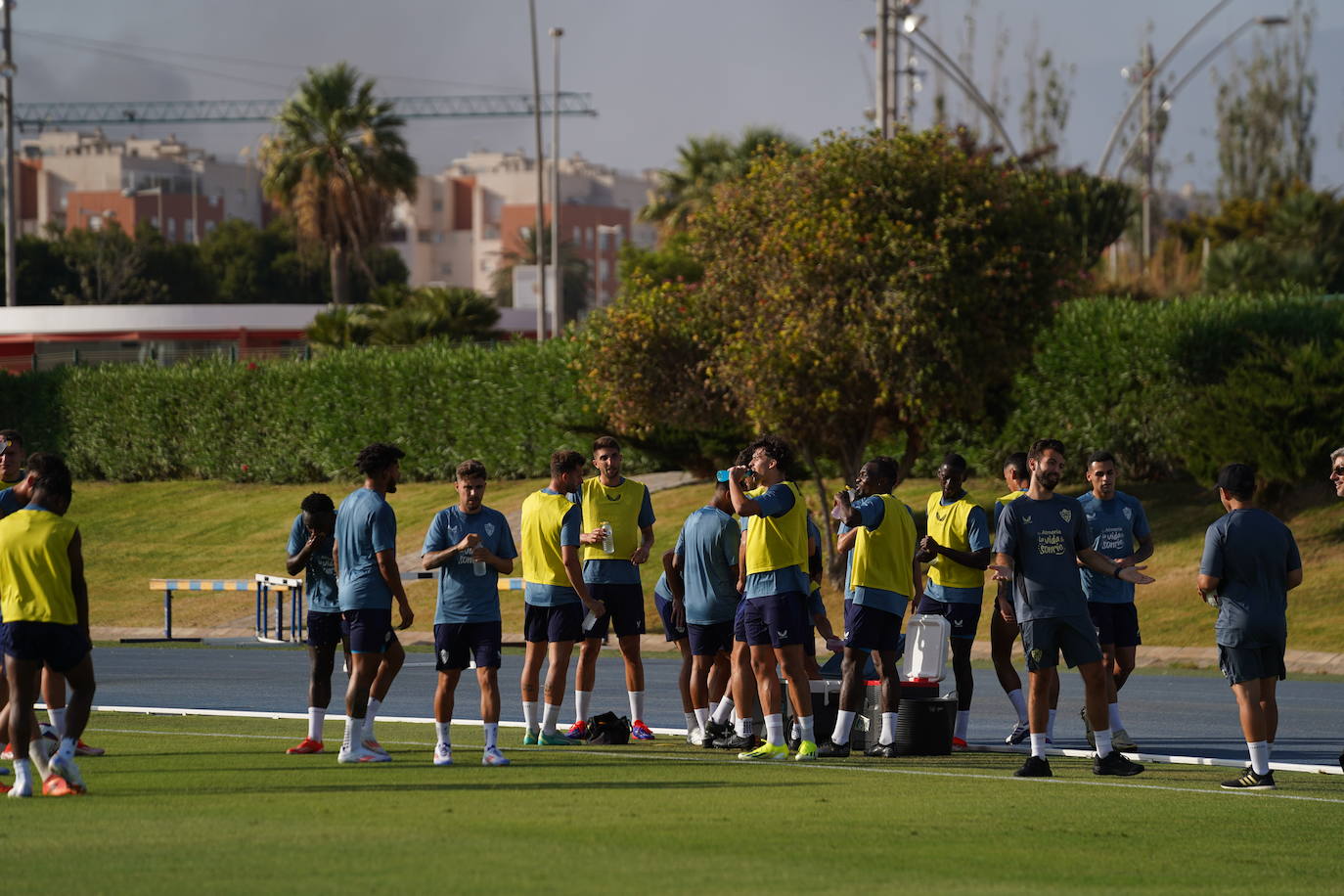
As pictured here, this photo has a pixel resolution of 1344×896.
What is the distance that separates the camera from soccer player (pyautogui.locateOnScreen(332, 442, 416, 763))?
40.3 feet

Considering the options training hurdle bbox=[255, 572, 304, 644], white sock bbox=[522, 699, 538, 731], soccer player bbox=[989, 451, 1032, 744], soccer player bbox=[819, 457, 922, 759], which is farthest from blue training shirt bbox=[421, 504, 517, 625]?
training hurdle bbox=[255, 572, 304, 644]

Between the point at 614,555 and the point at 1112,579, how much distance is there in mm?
3622

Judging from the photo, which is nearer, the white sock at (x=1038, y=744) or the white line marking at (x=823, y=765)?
the white line marking at (x=823, y=765)

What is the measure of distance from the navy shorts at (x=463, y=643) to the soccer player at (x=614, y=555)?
163 cm

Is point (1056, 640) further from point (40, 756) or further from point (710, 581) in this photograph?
point (40, 756)

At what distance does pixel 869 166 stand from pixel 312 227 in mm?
38773

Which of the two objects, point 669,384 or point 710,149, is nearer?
point 669,384

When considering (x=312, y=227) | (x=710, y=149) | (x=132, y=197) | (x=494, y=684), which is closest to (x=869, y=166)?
(x=494, y=684)

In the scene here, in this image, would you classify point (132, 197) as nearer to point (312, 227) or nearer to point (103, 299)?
point (103, 299)

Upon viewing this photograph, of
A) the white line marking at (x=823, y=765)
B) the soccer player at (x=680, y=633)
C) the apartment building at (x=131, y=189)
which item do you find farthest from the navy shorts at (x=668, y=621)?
the apartment building at (x=131, y=189)

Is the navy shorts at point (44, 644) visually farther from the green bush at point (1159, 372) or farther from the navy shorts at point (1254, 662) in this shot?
the green bush at point (1159, 372)

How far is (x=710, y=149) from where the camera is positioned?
72.5m

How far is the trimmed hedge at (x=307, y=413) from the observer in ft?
142

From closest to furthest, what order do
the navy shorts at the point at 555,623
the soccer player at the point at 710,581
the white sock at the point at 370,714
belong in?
the white sock at the point at 370,714 → the soccer player at the point at 710,581 → the navy shorts at the point at 555,623
